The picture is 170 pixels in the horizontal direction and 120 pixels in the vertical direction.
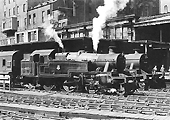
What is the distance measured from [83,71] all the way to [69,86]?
63.2 inches

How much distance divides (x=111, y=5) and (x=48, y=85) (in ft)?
21.1

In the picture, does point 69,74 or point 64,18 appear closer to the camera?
point 69,74

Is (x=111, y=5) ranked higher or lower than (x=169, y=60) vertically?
higher

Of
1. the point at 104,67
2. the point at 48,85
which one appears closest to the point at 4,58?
the point at 48,85

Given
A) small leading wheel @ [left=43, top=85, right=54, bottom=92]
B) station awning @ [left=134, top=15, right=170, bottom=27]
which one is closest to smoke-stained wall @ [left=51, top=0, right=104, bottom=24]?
station awning @ [left=134, top=15, right=170, bottom=27]

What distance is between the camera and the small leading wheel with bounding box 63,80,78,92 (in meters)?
16.5

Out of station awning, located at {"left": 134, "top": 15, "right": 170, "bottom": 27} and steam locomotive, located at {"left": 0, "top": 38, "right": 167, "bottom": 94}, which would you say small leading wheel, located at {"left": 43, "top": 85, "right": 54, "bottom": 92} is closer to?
steam locomotive, located at {"left": 0, "top": 38, "right": 167, "bottom": 94}

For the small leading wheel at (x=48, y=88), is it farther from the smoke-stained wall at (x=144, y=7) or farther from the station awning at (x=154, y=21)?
the smoke-stained wall at (x=144, y=7)

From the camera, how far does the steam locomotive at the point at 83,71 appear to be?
14992 mm

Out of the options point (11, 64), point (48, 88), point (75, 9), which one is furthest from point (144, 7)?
point (48, 88)

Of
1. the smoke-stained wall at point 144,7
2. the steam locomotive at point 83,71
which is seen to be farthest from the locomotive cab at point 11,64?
the smoke-stained wall at point 144,7

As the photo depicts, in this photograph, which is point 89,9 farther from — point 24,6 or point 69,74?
point 69,74

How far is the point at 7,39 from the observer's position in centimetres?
4694

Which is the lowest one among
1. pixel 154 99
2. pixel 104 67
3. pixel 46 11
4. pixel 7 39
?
pixel 154 99
